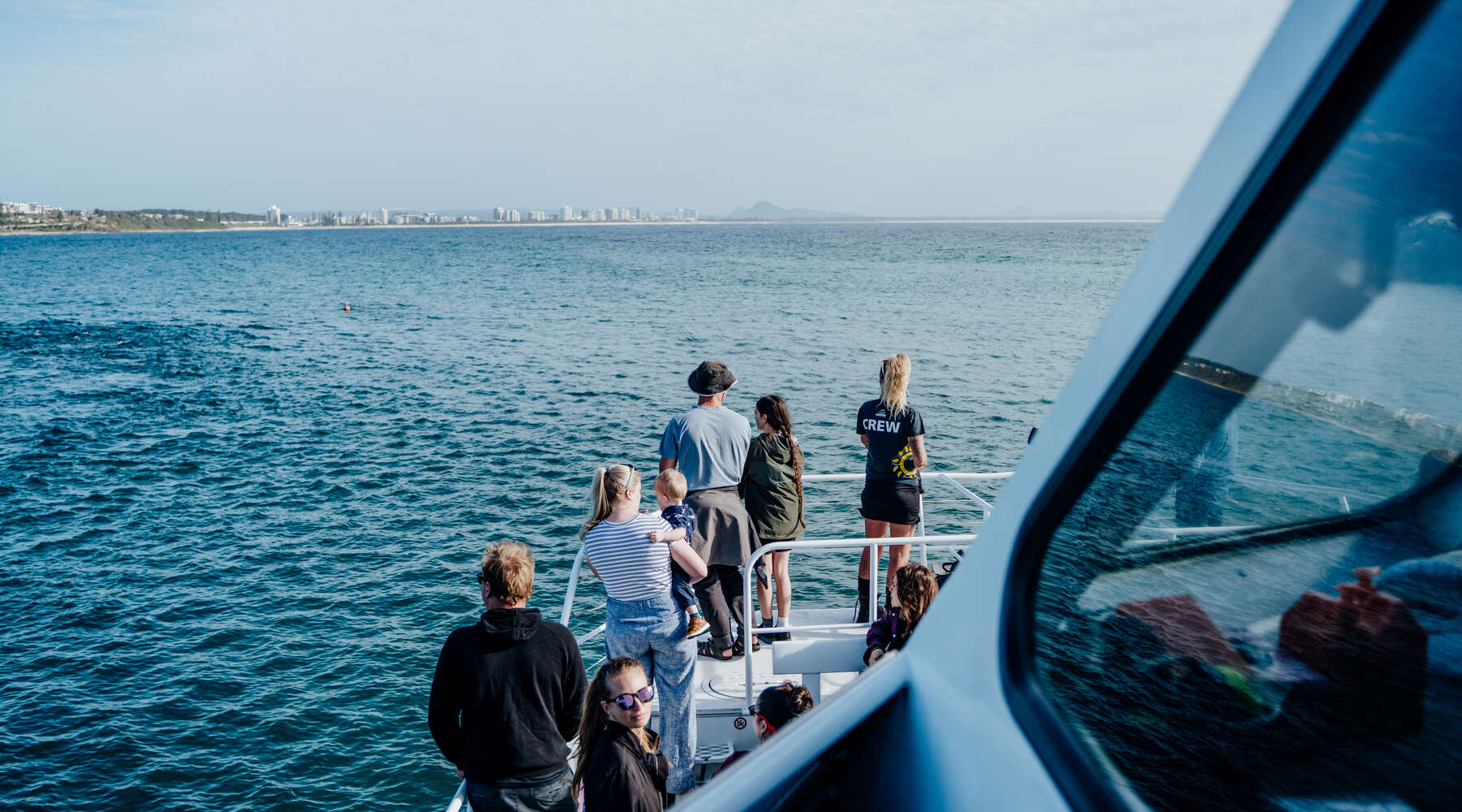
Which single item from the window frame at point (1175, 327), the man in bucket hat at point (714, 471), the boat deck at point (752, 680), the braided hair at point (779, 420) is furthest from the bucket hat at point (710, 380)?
the window frame at point (1175, 327)

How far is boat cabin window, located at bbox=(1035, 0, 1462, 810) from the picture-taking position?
746mm

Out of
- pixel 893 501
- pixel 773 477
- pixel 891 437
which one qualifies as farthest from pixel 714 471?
pixel 893 501

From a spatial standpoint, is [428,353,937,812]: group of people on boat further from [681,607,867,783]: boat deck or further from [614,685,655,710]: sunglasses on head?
[681,607,867,783]: boat deck

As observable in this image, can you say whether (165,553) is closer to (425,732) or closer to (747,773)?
(425,732)

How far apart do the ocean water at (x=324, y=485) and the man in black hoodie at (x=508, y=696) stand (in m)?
6.91

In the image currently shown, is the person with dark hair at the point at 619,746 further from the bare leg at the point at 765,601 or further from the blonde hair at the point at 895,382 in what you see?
the blonde hair at the point at 895,382

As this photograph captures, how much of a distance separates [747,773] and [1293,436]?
97cm

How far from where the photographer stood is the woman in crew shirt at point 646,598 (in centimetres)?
457

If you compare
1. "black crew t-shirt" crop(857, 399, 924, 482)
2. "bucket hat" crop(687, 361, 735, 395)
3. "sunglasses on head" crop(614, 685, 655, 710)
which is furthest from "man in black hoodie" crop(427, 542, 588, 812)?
"black crew t-shirt" crop(857, 399, 924, 482)

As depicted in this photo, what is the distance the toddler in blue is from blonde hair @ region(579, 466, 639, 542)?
243 millimetres

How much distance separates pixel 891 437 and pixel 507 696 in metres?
3.35

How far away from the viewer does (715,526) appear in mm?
5508

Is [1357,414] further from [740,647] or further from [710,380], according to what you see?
[740,647]

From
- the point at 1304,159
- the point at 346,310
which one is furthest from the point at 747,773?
the point at 346,310
